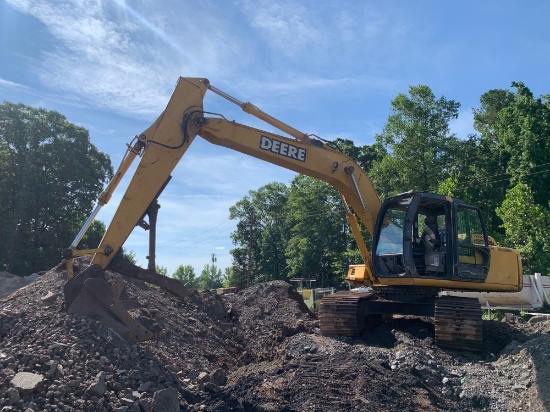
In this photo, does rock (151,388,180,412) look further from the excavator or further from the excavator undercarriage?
the excavator undercarriage

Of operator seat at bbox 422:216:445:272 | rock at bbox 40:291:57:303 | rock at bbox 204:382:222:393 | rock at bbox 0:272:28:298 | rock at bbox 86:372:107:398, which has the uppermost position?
operator seat at bbox 422:216:445:272

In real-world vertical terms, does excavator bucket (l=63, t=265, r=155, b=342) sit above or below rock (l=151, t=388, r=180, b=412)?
above

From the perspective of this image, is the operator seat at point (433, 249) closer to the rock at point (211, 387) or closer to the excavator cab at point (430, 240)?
the excavator cab at point (430, 240)

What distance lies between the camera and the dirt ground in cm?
609

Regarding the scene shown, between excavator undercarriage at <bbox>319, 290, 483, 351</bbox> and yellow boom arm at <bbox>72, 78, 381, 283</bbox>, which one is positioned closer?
yellow boom arm at <bbox>72, 78, 381, 283</bbox>

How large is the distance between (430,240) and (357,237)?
5.32 feet

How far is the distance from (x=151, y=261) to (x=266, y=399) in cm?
313

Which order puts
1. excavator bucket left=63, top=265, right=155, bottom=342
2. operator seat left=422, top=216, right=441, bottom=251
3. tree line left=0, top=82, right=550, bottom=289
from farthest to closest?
tree line left=0, top=82, right=550, bottom=289 < operator seat left=422, top=216, right=441, bottom=251 < excavator bucket left=63, top=265, right=155, bottom=342

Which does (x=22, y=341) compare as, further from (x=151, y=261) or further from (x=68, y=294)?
(x=151, y=261)

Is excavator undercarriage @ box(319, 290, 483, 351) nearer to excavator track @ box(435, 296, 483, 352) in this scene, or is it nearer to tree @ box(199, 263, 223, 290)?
excavator track @ box(435, 296, 483, 352)

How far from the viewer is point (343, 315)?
10461 millimetres

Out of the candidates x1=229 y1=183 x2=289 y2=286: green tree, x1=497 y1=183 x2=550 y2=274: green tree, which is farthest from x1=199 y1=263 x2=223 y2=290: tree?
x1=497 y1=183 x2=550 y2=274: green tree

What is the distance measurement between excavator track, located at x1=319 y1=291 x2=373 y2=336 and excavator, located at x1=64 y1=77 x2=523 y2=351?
0.02 meters

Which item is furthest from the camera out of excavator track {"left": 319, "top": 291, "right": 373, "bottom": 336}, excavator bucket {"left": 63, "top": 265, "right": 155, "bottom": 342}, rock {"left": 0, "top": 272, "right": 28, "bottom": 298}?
rock {"left": 0, "top": 272, "right": 28, "bottom": 298}
